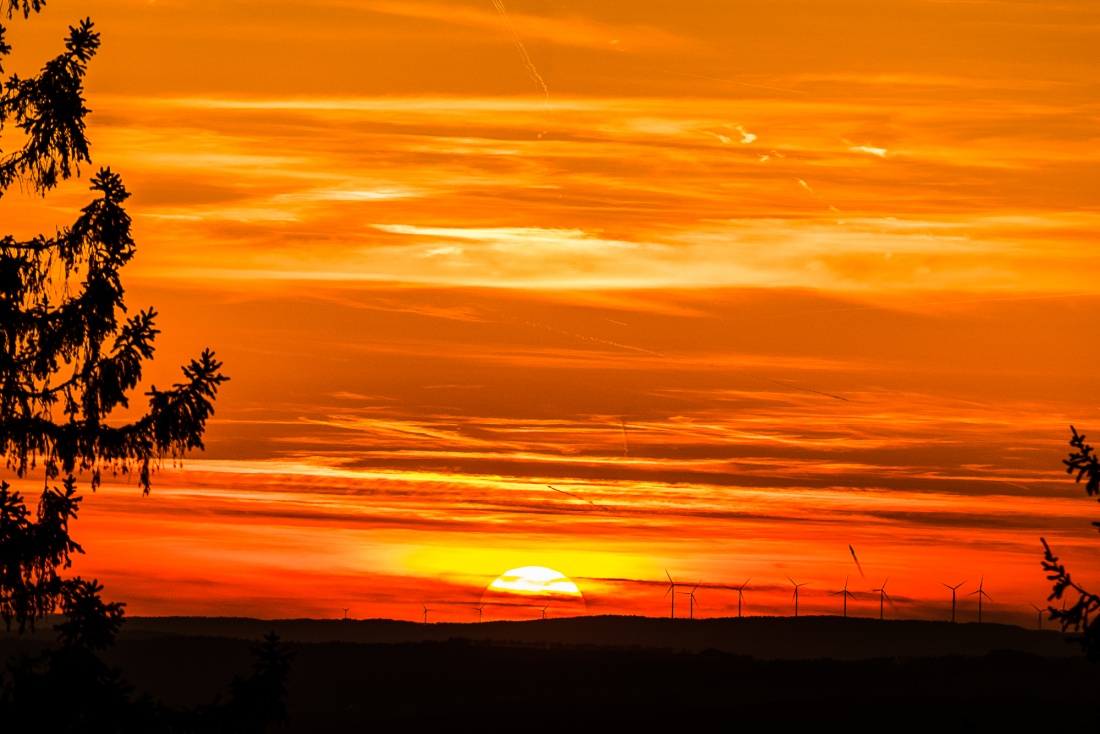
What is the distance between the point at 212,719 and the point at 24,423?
5.74 m

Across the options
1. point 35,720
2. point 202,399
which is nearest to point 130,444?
point 202,399

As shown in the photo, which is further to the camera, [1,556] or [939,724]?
[939,724]

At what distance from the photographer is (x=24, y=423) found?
24188 mm

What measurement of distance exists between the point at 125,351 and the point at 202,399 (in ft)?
4.75

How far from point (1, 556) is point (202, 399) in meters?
4.09

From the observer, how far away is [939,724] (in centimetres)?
18775

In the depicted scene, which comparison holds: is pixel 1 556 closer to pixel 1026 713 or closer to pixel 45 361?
pixel 45 361

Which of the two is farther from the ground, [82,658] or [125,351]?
[125,351]

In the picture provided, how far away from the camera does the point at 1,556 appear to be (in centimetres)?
2406

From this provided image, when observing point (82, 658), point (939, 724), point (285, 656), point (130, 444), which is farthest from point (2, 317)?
point (939, 724)

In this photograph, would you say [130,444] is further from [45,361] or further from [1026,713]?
[1026,713]

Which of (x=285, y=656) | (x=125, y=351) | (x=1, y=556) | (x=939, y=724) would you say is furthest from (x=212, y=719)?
(x=939, y=724)

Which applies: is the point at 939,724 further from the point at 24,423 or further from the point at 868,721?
the point at 24,423

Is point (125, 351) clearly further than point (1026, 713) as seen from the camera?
No
